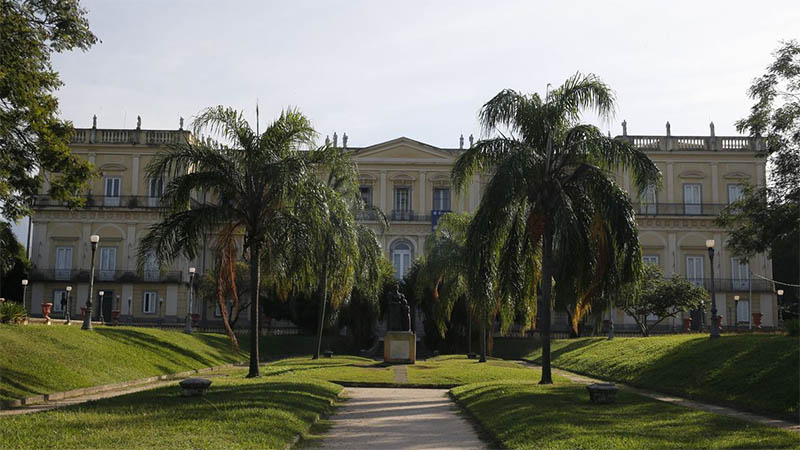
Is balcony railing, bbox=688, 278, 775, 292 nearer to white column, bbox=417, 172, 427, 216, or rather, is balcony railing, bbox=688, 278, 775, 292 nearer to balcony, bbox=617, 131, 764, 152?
balcony, bbox=617, 131, 764, 152

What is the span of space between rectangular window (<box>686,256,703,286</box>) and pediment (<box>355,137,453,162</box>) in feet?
58.5

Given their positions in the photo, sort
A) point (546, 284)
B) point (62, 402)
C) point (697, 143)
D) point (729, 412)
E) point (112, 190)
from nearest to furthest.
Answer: point (729, 412) → point (62, 402) → point (546, 284) → point (112, 190) → point (697, 143)

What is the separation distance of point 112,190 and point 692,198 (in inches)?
1566

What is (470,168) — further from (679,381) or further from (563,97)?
(679,381)

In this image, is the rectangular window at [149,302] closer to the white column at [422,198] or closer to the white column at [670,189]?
the white column at [422,198]

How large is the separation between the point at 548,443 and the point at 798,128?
57.3 ft

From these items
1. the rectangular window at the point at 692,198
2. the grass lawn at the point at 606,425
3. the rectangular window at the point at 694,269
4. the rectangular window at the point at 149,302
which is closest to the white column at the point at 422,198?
the rectangular window at the point at 692,198

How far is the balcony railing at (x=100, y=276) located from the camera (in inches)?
2029

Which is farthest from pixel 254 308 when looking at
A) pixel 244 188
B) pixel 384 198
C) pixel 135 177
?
pixel 135 177

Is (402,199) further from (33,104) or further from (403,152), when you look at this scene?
(33,104)

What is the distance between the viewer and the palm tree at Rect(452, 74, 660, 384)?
1639 centimetres

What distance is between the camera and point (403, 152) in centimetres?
5691

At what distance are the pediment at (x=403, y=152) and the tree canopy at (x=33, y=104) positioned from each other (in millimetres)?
37744

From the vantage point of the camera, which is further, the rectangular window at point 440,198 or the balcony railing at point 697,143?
the rectangular window at point 440,198
